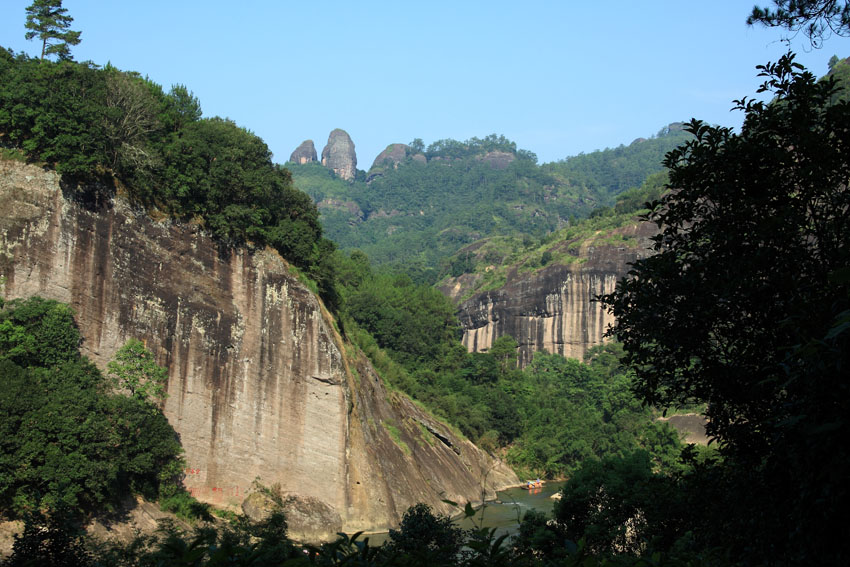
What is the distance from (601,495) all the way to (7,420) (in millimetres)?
16737

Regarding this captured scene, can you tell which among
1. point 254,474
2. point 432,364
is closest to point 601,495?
point 254,474

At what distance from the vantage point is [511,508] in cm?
4081

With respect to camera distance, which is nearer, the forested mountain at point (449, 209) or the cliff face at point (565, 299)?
the cliff face at point (565, 299)

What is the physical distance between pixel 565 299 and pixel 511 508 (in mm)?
49067

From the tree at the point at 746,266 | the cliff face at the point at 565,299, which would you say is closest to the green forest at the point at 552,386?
the tree at the point at 746,266

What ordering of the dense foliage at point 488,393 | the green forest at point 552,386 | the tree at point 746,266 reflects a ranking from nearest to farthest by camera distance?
the green forest at point 552,386 → the tree at point 746,266 → the dense foliage at point 488,393

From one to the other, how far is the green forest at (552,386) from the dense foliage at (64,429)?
7 cm

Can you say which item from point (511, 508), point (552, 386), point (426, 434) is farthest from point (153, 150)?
point (552, 386)

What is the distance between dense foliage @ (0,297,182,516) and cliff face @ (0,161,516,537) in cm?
148

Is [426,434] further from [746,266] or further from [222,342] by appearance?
[746,266]

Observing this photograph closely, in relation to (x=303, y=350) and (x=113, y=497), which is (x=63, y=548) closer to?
(x=113, y=497)

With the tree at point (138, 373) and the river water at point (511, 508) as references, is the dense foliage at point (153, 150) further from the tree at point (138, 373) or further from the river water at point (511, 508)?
the river water at point (511, 508)

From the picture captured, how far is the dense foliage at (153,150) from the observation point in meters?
29.5

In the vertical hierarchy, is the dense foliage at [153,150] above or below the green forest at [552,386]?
above
